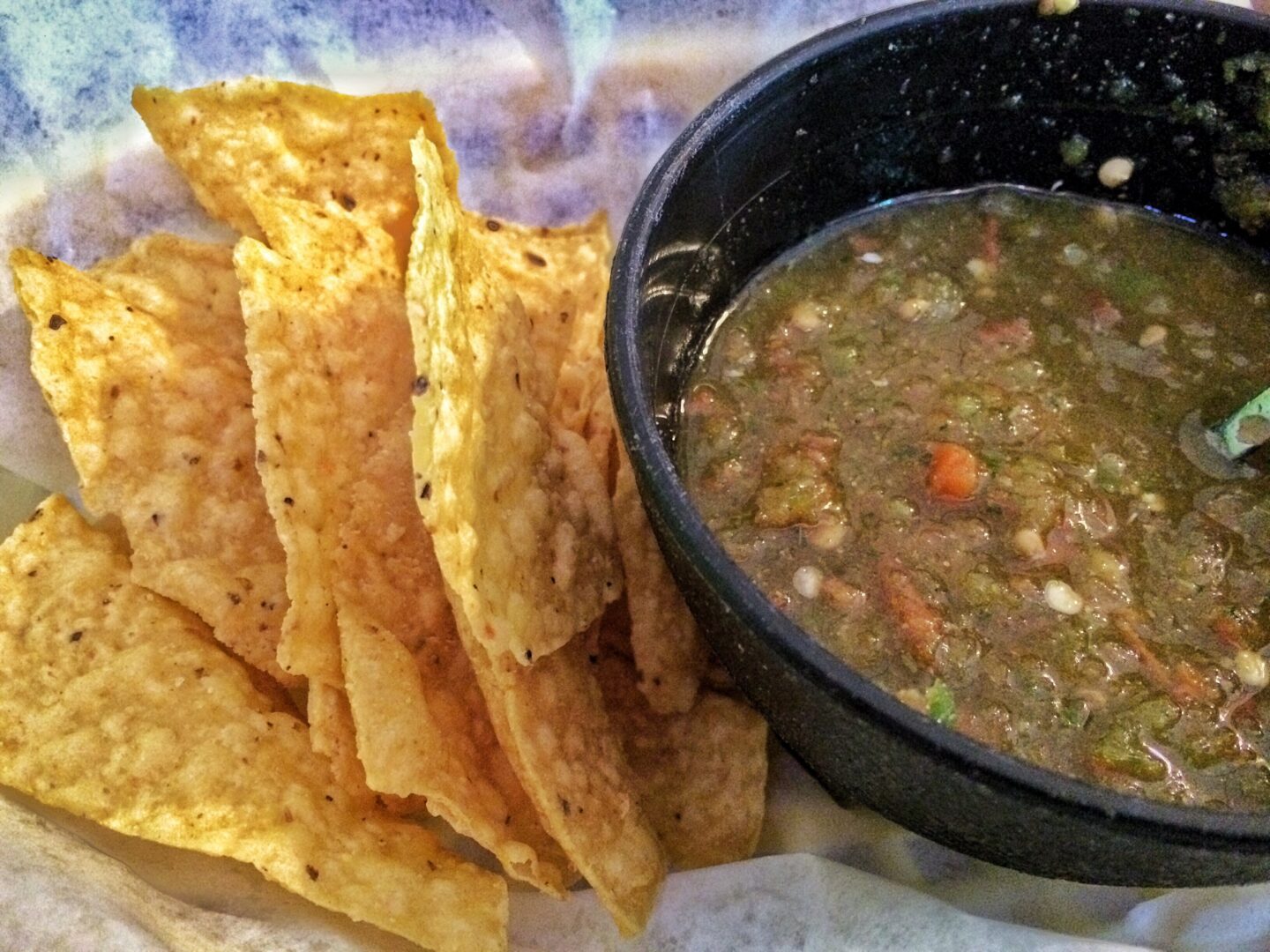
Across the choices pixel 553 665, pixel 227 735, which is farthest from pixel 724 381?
pixel 227 735

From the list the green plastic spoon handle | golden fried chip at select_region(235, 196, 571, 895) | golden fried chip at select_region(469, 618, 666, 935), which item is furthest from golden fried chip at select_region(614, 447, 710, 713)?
the green plastic spoon handle

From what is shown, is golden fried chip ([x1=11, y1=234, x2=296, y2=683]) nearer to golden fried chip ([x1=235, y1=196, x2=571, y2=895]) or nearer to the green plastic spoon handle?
golden fried chip ([x1=235, y1=196, x2=571, y2=895])

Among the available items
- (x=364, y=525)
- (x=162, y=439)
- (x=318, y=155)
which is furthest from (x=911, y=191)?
(x=162, y=439)

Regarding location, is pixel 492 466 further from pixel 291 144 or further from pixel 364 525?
pixel 291 144

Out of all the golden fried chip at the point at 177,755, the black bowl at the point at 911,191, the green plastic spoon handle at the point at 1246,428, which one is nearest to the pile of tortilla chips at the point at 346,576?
the golden fried chip at the point at 177,755

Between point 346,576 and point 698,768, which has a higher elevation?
point 346,576

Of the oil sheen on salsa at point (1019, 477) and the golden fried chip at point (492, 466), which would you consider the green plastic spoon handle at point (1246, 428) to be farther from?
the golden fried chip at point (492, 466)
